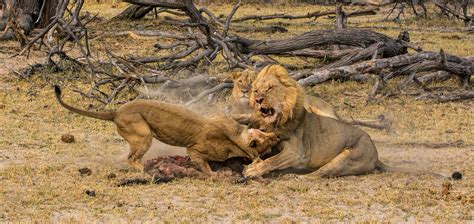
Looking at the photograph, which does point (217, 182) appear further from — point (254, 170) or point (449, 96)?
point (449, 96)

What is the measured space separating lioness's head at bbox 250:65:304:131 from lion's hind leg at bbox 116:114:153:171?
752 millimetres

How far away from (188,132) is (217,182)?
40cm

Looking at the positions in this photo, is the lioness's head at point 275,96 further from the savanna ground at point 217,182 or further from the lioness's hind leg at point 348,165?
the lioness's hind leg at point 348,165

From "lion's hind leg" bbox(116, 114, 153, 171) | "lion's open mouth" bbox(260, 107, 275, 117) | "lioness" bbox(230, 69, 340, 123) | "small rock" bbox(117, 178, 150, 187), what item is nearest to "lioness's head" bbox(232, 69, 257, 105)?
"lioness" bbox(230, 69, 340, 123)

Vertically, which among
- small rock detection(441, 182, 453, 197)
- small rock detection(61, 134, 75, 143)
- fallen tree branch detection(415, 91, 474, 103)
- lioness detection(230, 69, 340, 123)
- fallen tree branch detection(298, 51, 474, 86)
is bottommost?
fallen tree branch detection(415, 91, 474, 103)

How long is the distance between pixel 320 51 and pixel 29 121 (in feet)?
16.8

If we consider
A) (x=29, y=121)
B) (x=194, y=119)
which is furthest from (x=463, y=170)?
(x=29, y=121)

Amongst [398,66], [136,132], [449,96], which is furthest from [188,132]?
[398,66]

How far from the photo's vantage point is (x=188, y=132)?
6523 mm

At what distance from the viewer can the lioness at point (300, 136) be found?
249 inches

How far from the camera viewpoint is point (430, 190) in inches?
248

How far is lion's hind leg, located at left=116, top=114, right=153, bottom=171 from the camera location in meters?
6.44

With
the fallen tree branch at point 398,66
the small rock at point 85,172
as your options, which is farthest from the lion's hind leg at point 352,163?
the fallen tree branch at point 398,66

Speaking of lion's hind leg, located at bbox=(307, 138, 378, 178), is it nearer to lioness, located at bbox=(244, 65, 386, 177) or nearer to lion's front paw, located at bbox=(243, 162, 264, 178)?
lioness, located at bbox=(244, 65, 386, 177)
